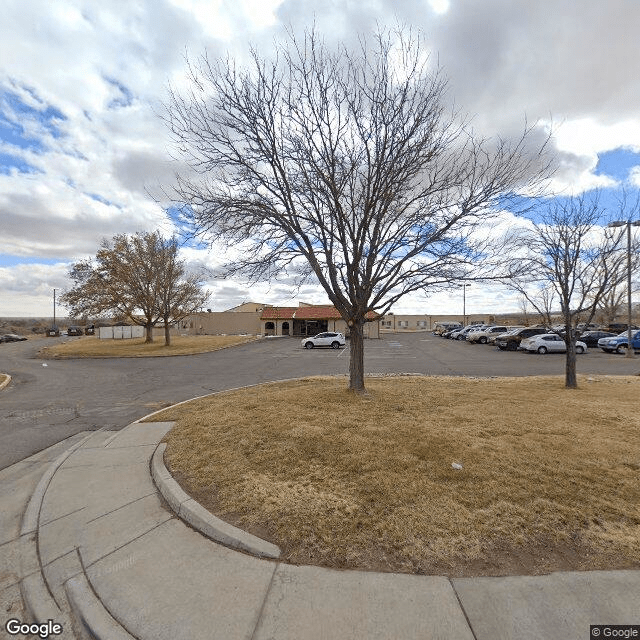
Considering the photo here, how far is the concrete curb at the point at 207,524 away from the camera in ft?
9.13

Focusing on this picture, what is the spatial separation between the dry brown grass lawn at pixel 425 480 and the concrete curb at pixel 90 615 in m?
1.08

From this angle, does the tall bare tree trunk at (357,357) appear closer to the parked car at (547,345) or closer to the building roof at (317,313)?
the parked car at (547,345)

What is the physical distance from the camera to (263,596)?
2312 mm

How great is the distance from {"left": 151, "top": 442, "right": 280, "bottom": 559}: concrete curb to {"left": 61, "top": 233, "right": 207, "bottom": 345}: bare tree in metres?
26.7

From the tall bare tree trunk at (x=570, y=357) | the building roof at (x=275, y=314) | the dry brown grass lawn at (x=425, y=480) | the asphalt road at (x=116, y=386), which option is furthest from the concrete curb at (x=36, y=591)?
the building roof at (x=275, y=314)

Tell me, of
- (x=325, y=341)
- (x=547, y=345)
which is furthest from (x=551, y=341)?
(x=325, y=341)

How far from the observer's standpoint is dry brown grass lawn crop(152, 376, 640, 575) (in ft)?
8.87

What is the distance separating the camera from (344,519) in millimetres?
3078

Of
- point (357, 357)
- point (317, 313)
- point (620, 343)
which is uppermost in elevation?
point (317, 313)

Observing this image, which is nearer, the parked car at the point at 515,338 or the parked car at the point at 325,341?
the parked car at the point at 515,338

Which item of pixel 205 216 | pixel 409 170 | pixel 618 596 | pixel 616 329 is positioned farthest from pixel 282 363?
pixel 616 329

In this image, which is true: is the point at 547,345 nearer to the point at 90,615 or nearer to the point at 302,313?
the point at 90,615

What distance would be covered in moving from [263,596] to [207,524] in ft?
3.35

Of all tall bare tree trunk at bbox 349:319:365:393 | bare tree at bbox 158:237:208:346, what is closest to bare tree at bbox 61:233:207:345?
bare tree at bbox 158:237:208:346
